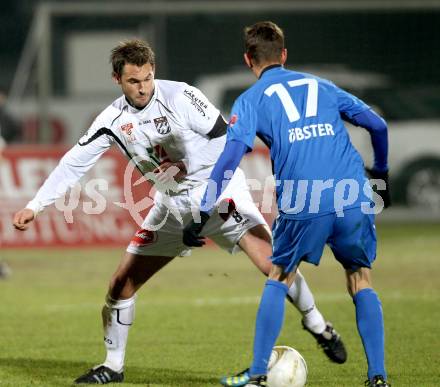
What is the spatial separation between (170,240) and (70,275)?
6.18m

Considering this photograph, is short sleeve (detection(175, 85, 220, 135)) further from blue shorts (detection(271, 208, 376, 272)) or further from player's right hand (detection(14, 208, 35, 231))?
player's right hand (detection(14, 208, 35, 231))

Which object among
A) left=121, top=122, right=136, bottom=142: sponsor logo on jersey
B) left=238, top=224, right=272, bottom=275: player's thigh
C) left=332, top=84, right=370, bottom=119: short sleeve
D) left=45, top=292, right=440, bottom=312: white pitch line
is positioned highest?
left=332, top=84, right=370, bottom=119: short sleeve

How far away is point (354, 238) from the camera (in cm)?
604

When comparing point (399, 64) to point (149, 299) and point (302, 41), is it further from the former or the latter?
point (149, 299)

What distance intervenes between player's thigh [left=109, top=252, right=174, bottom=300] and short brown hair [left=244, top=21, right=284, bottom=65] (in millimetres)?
1604

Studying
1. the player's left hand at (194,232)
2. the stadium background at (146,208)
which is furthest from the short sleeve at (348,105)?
the stadium background at (146,208)

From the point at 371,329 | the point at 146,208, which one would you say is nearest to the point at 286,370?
the point at 371,329

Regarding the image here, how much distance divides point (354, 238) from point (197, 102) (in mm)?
1451

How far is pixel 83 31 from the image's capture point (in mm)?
21203

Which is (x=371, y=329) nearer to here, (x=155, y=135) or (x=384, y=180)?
(x=384, y=180)

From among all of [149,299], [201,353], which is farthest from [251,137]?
[149,299]

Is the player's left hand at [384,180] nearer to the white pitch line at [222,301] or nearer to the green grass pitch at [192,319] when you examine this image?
the green grass pitch at [192,319]

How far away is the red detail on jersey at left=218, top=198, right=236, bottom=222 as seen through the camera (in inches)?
270

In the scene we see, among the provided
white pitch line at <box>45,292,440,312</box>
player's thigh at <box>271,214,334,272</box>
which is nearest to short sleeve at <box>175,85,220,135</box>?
player's thigh at <box>271,214,334,272</box>
